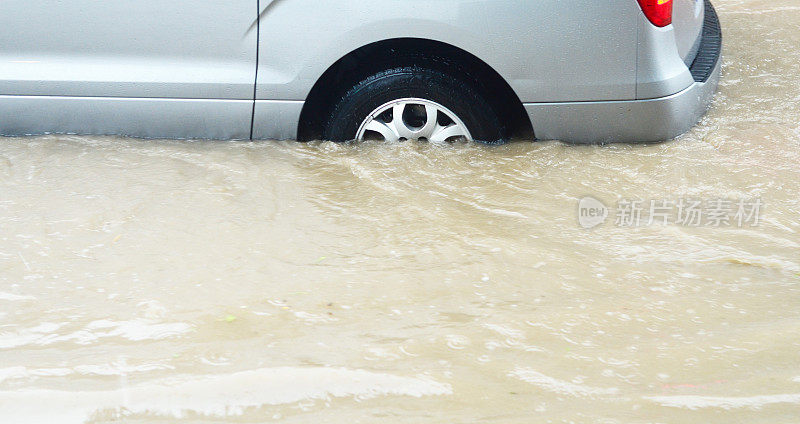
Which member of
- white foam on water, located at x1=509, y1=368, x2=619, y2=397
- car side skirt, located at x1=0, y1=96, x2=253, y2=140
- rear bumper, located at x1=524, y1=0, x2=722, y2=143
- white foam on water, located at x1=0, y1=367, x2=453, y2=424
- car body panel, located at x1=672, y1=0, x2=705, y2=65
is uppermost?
car body panel, located at x1=672, y1=0, x2=705, y2=65

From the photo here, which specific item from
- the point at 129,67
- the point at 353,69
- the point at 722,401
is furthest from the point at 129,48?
the point at 722,401

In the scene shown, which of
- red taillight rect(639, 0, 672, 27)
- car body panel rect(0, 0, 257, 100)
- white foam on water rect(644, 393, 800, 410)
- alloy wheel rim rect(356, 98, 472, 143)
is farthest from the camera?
alloy wheel rim rect(356, 98, 472, 143)

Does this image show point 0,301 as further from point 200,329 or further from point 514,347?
point 514,347

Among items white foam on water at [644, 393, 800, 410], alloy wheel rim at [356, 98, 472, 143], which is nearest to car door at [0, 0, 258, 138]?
alloy wheel rim at [356, 98, 472, 143]

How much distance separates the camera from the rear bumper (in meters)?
3.67

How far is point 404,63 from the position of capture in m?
3.75

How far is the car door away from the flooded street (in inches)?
5.2

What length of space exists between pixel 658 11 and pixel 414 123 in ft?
4.04

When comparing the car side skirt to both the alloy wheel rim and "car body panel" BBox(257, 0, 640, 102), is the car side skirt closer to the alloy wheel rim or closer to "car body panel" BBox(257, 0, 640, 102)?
"car body panel" BBox(257, 0, 640, 102)

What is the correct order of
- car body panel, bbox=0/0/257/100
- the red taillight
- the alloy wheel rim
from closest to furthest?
1. the red taillight
2. car body panel, bbox=0/0/257/100
3. the alloy wheel rim

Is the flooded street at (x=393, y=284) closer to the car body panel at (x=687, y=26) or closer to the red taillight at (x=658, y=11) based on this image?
the car body panel at (x=687, y=26)

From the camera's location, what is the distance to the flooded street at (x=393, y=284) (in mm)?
2168

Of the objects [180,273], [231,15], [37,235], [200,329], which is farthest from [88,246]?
[231,15]

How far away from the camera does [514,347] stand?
7.83 feet
